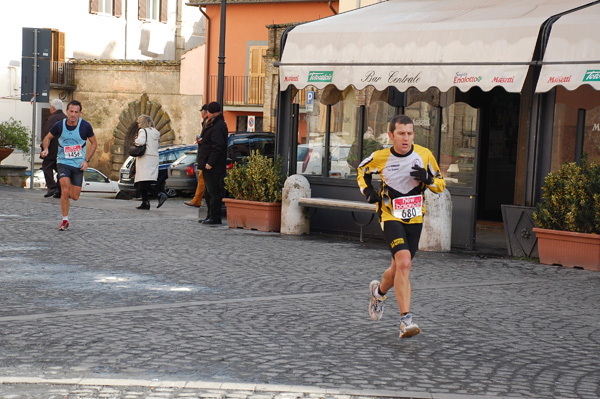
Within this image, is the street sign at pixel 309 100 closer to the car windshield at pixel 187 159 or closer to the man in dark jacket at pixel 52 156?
the man in dark jacket at pixel 52 156

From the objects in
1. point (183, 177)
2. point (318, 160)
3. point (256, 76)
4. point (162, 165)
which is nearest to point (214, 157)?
point (318, 160)

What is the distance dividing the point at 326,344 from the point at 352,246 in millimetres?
6856

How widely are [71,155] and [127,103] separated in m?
29.3

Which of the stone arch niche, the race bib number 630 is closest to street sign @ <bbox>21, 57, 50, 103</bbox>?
the race bib number 630

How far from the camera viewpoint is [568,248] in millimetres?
12195

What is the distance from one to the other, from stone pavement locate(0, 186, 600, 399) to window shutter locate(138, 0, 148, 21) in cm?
3648

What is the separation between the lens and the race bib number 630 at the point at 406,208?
787 centimetres

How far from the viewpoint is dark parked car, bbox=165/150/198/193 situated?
1065 inches

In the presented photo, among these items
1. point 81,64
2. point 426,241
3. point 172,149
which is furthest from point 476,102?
point 81,64

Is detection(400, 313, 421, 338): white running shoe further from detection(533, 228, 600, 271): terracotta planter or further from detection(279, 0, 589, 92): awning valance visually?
detection(279, 0, 589, 92): awning valance

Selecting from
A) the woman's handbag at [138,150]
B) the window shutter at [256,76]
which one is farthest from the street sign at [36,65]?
the window shutter at [256,76]

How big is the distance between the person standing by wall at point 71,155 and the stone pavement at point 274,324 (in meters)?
0.96

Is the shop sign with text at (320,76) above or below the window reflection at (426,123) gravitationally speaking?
above

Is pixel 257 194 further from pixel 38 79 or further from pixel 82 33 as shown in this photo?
pixel 82 33
